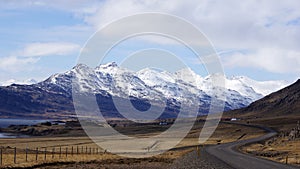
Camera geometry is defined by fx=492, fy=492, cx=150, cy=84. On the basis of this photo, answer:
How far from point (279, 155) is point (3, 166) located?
1656 inches

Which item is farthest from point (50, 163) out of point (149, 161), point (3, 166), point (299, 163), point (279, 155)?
point (279, 155)

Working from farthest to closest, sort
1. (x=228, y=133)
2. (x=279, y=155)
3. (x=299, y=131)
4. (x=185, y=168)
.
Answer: (x=228, y=133) → (x=299, y=131) → (x=279, y=155) → (x=185, y=168)

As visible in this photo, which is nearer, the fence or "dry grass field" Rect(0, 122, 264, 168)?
the fence

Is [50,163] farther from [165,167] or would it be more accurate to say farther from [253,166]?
[253,166]

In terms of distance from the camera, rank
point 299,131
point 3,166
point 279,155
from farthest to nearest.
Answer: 1. point 299,131
2. point 279,155
3. point 3,166

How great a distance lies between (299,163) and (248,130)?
121 m

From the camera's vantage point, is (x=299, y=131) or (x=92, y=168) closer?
(x=92, y=168)

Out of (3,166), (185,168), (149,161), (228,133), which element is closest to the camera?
(3,166)

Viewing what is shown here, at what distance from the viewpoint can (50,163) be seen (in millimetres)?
47062

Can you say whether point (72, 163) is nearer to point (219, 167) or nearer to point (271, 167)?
point (219, 167)

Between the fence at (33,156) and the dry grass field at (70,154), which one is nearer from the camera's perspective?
the fence at (33,156)

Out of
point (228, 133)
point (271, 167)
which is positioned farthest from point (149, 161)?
point (228, 133)

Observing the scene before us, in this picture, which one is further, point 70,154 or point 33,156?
point 70,154

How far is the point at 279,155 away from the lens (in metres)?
69.8
